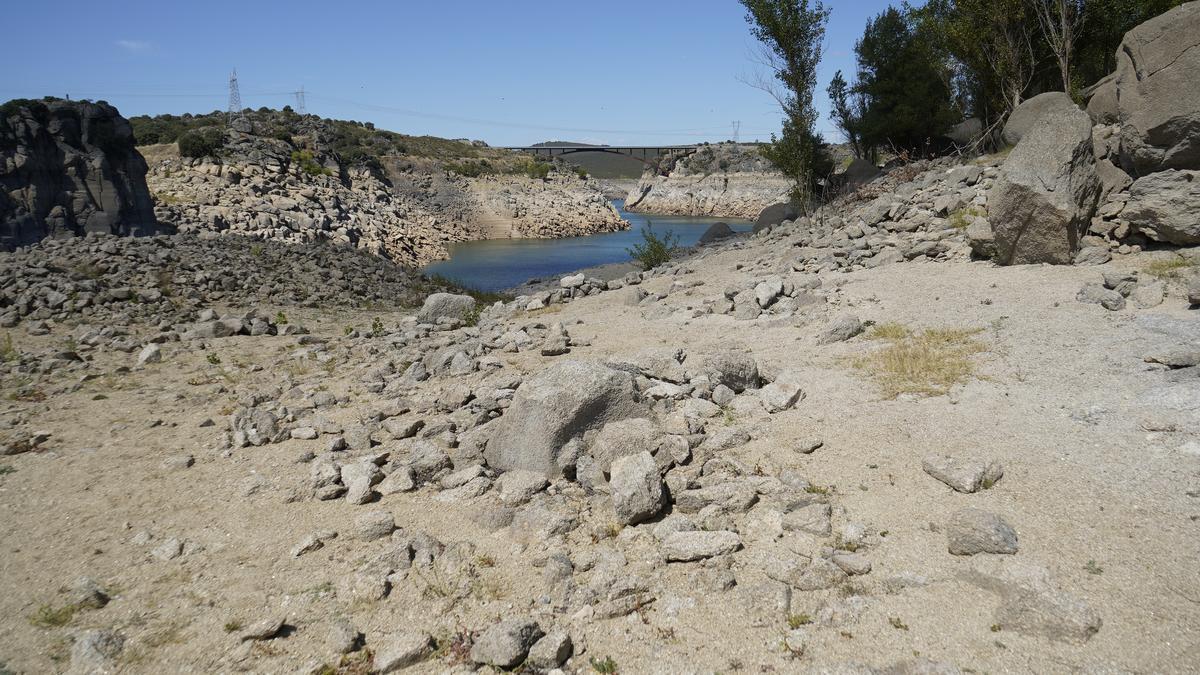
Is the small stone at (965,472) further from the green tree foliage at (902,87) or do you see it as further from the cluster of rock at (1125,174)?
the green tree foliage at (902,87)

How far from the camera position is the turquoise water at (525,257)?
3844 cm

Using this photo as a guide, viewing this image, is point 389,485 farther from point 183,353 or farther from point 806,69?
point 806,69

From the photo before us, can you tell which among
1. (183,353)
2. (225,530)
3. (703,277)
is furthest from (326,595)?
(703,277)

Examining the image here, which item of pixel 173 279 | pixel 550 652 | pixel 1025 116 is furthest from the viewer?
pixel 173 279

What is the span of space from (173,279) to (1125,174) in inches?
898

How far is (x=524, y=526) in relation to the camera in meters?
5.97

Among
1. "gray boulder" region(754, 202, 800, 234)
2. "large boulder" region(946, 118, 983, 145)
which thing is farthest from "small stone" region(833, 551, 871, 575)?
"gray boulder" region(754, 202, 800, 234)

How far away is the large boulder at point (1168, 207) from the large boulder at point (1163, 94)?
1.19ft

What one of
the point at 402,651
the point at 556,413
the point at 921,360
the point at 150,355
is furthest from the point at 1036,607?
the point at 150,355

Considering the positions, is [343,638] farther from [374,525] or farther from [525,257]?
[525,257]

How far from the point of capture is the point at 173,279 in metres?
19.3

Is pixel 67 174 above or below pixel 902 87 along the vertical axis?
below

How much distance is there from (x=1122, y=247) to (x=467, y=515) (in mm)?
11570

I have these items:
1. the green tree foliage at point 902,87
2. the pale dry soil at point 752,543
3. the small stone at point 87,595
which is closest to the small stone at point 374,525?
the pale dry soil at point 752,543
